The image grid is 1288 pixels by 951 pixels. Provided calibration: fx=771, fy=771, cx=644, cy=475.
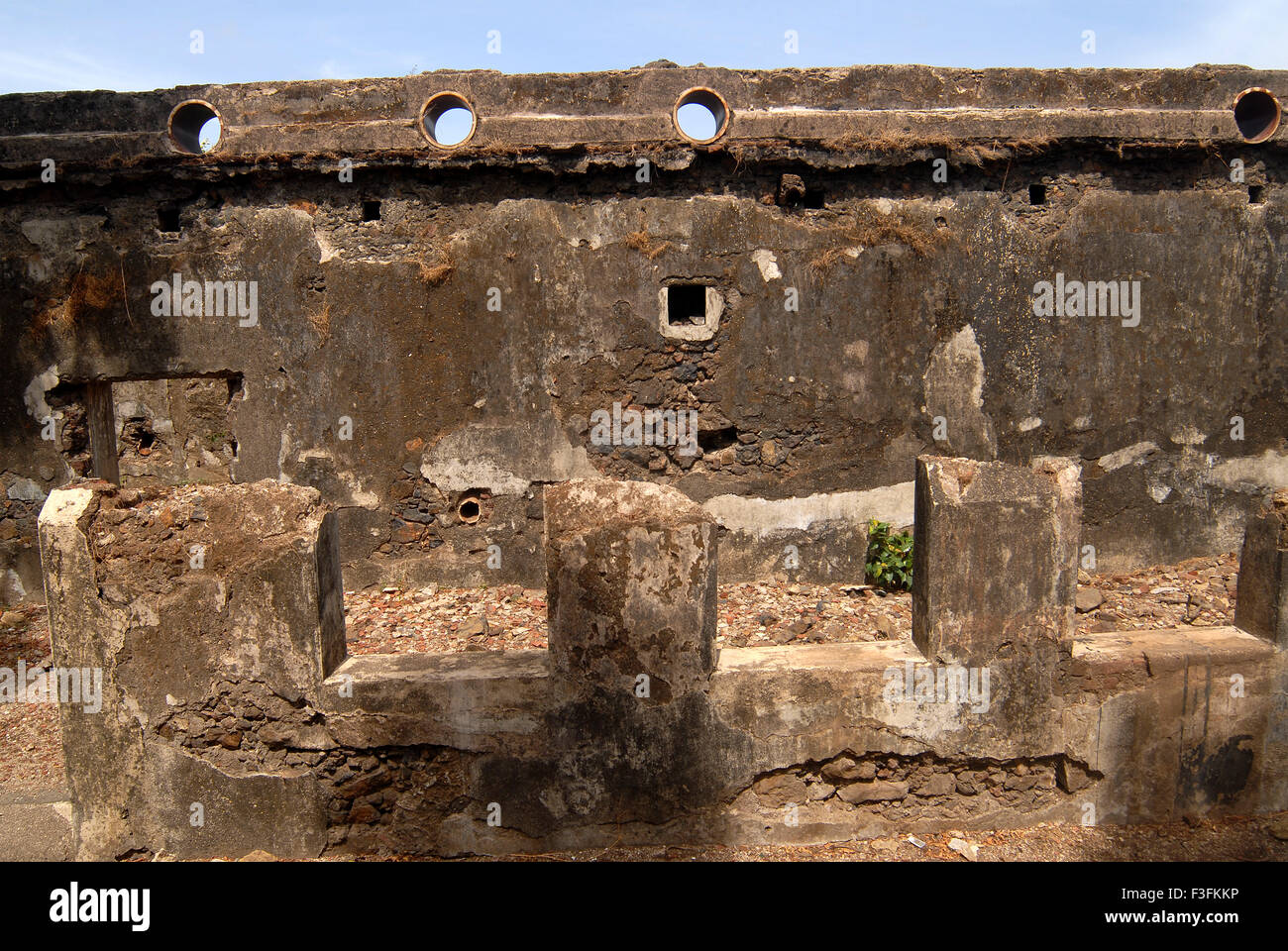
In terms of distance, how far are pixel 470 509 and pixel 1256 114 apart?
676 cm

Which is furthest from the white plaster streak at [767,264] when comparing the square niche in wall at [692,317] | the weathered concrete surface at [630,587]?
the weathered concrete surface at [630,587]

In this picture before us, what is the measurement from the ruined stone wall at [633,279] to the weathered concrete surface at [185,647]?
114 inches

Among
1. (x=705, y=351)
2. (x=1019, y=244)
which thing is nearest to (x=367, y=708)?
(x=705, y=351)

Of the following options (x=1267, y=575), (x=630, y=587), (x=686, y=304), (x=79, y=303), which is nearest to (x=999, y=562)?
(x=1267, y=575)

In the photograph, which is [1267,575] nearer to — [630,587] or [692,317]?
[630,587]

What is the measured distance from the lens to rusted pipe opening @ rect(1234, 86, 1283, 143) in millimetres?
5754

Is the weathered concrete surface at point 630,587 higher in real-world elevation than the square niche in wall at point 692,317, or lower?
lower

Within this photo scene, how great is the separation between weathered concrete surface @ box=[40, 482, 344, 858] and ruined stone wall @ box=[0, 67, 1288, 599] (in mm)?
2907

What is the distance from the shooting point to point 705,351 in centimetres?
562

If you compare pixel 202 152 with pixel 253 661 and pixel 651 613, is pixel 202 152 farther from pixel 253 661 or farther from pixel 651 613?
pixel 651 613

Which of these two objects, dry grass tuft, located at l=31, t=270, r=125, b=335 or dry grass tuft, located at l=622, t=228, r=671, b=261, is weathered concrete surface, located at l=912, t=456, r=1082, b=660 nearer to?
dry grass tuft, located at l=622, t=228, r=671, b=261

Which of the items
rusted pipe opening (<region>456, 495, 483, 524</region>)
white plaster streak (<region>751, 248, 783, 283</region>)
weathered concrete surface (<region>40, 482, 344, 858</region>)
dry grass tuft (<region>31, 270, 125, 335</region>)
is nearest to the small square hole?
white plaster streak (<region>751, 248, 783, 283</region>)

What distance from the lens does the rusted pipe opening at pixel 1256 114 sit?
5754mm

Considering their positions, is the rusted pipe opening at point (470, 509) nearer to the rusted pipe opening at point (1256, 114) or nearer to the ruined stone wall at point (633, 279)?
the ruined stone wall at point (633, 279)
